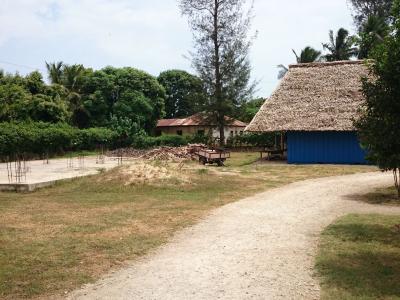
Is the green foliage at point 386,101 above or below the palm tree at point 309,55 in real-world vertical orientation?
below

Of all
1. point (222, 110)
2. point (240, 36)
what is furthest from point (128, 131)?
point (240, 36)

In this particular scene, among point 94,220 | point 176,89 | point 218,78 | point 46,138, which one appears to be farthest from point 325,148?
point 176,89

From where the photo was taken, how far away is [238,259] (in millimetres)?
7203

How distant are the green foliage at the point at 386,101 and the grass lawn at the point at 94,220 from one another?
4556 millimetres

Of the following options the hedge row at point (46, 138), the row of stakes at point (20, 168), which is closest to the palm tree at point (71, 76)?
the hedge row at point (46, 138)

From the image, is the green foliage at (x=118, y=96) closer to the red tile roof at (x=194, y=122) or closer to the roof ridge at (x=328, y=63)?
the red tile roof at (x=194, y=122)

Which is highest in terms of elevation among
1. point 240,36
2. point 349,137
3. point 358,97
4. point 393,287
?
point 240,36

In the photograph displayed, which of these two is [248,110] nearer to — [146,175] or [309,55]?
[309,55]

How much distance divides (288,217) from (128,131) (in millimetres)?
32739

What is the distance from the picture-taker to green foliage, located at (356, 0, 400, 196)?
756 centimetres

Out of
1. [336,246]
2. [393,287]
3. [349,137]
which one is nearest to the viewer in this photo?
[393,287]

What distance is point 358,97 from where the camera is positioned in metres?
25.4

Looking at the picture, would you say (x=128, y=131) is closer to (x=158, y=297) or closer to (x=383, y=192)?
(x=383, y=192)

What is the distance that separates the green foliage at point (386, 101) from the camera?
7.56m
